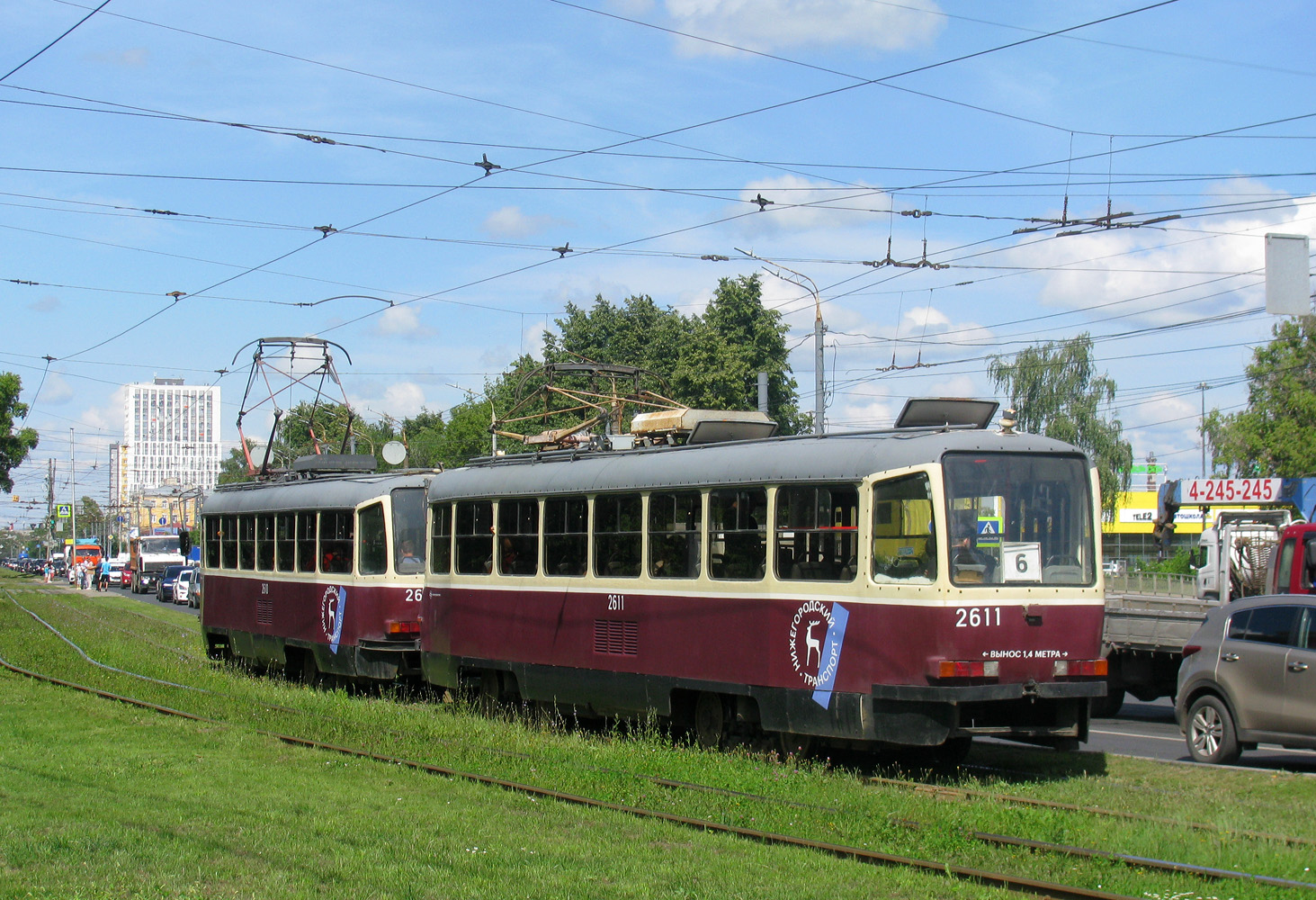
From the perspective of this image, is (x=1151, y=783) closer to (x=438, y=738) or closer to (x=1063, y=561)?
(x=1063, y=561)

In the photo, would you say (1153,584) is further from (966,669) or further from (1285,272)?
(966,669)

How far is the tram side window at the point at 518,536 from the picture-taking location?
15000 mm

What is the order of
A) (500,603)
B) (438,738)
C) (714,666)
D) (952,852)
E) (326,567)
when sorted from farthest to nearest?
1. (326,567)
2. (500,603)
3. (438,738)
4. (714,666)
5. (952,852)

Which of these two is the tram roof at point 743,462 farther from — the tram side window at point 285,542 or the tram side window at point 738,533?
the tram side window at point 285,542

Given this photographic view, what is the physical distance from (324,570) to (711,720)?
847 centimetres

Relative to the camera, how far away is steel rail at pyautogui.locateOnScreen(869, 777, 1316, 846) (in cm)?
810

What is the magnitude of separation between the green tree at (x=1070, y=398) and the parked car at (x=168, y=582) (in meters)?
38.1

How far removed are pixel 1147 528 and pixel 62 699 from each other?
6556cm

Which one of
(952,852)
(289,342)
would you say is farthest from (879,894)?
(289,342)

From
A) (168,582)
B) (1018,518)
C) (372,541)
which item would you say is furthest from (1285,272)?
(168,582)

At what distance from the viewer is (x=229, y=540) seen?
23375 mm

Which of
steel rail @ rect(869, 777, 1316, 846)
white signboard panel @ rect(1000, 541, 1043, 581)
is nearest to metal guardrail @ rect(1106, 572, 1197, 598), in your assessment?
white signboard panel @ rect(1000, 541, 1043, 581)

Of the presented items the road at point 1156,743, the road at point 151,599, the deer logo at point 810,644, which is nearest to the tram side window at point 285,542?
the deer logo at point 810,644

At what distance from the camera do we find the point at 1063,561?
1103 centimetres
